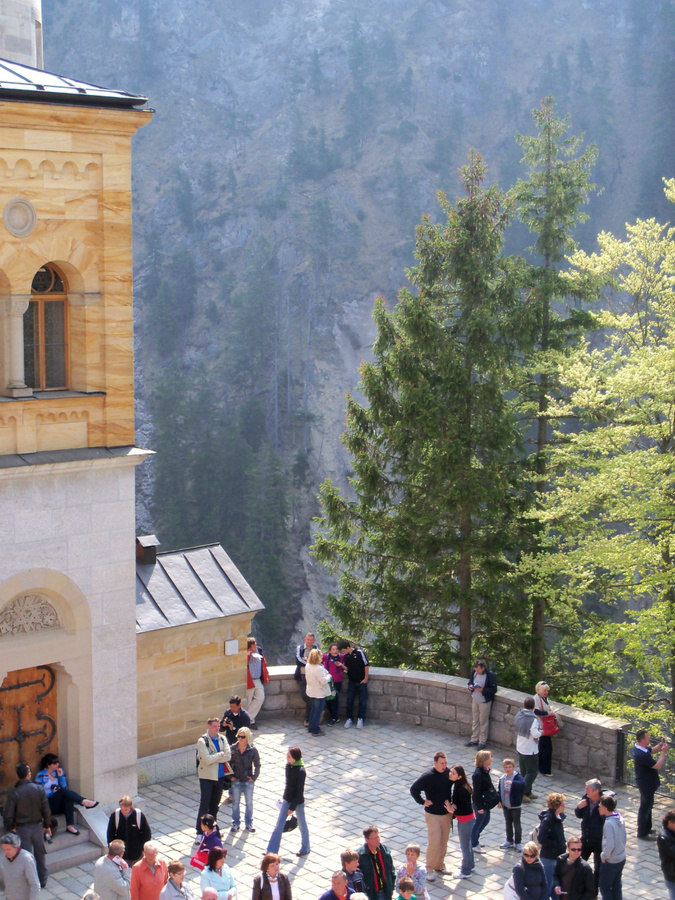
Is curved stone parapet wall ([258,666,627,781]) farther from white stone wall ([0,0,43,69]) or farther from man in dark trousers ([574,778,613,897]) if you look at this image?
white stone wall ([0,0,43,69])

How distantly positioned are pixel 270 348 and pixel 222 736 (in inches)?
2595

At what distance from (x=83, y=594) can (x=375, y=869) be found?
4.57 m

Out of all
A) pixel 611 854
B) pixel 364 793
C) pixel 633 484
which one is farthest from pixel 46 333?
pixel 633 484

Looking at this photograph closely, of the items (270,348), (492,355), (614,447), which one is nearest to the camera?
(614,447)

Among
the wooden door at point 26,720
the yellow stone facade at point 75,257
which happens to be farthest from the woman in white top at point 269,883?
the yellow stone facade at point 75,257

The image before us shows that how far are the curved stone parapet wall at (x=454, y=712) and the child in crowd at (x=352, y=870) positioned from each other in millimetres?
5399

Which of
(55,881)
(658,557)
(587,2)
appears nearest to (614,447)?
(658,557)

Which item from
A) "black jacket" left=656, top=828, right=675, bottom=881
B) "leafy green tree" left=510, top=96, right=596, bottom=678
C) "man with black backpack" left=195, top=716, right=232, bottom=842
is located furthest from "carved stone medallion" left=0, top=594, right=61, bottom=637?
"leafy green tree" left=510, top=96, right=596, bottom=678

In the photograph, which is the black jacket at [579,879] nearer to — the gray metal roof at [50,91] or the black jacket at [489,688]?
the black jacket at [489,688]

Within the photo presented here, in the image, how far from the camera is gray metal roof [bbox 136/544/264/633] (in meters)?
13.1

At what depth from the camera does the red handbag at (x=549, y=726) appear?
515 inches

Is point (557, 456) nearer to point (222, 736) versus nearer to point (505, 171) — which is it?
point (222, 736)

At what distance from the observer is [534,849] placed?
28.5 feet

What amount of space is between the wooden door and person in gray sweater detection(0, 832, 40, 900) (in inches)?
87.3
